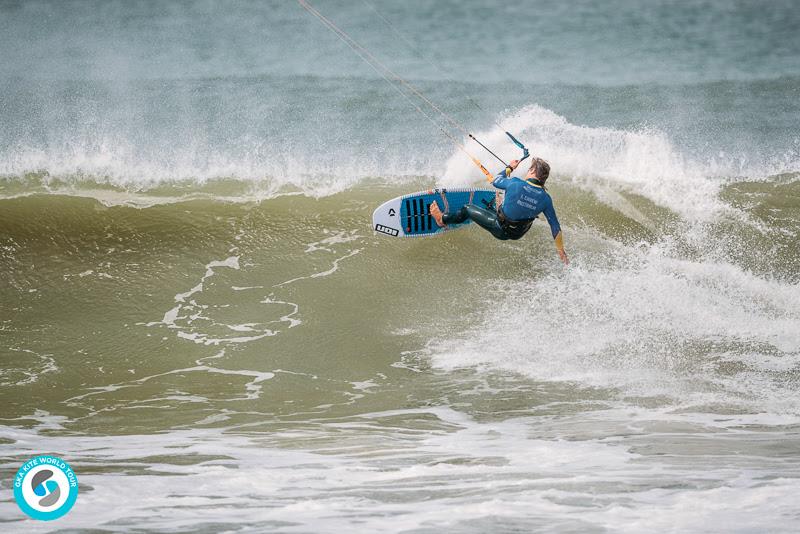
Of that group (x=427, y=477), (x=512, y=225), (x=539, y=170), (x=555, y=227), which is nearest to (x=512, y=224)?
(x=512, y=225)

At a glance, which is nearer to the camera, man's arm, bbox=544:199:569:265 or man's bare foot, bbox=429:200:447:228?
man's arm, bbox=544:199:569:265

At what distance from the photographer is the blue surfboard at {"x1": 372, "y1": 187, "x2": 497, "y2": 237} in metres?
9.34

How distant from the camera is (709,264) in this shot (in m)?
9.31

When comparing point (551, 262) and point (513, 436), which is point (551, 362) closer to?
point (513, 436)

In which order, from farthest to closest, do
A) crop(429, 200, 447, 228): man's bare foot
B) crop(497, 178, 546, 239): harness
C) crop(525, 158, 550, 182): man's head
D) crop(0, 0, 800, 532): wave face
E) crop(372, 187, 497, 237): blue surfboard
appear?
crop(372, 187, 497, 237): blue surfboard, crop(429, 200, 447, 228): man's bare foot, crop(497, 178, 546, 239): harness, crop(525, 158, 550, 182): man's head, crop(0, 0, 800, 532): wave face

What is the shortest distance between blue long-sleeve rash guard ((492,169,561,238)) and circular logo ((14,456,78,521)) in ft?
14.4

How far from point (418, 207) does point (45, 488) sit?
5.05 m

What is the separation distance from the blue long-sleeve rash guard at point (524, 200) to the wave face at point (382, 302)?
Answer: 90 centimetres

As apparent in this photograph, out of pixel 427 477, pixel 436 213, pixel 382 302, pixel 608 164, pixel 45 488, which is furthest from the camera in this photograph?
pixel 608 164

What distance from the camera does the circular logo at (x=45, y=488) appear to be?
5.05 metres

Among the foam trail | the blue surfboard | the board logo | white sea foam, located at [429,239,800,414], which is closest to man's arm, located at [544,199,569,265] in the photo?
white sea foam, located at [429,239,800,414]

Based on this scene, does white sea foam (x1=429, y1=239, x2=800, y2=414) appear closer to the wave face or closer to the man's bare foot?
the wave face

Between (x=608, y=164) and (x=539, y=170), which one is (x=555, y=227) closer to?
(x=539, y=170)

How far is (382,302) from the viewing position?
900 centimetres
